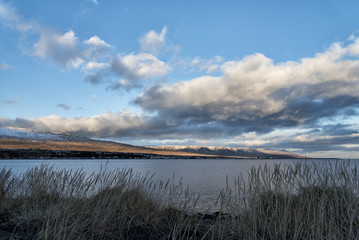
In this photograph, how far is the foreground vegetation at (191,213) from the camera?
6020 mm

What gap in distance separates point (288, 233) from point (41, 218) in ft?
21.2

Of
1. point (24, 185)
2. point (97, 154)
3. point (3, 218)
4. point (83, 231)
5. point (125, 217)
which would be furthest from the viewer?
point (97, 154)

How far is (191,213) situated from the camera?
7.96 m

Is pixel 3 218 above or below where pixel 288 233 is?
below

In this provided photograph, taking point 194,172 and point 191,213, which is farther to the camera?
point 194,172

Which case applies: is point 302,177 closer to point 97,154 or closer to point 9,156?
point 9,156

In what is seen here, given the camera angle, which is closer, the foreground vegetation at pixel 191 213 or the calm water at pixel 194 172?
the foreground vegetation at pixel 191 213

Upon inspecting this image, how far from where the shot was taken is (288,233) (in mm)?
6453

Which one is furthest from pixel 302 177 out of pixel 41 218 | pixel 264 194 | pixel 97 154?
pixel 97 154

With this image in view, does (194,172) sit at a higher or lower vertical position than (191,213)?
lower

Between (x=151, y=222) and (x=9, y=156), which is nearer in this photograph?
(x=151, y=222)

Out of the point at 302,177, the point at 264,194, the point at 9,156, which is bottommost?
the point at 9,156

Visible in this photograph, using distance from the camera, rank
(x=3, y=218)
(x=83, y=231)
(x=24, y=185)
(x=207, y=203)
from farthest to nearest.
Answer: (x=207, y=203) → (x=24, y=185) → (x=3, y=218) → (x=83, y=231)

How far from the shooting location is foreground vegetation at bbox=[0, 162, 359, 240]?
19.7ft
